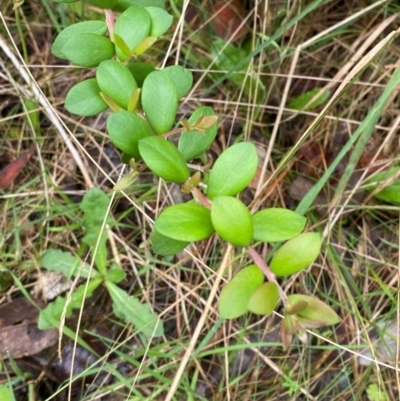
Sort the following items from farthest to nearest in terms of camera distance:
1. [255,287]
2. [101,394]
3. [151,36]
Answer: [101,394] → [151,36] → [255,287]

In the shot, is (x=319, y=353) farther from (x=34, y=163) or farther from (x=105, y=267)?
(x=34, y=163)

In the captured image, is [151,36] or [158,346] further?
[158,346]

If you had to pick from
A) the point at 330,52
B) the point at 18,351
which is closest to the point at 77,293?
the point at 18,351

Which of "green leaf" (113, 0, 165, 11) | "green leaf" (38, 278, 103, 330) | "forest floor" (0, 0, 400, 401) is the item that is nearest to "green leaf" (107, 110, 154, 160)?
"green leaf" (113, 0, 165, 11)

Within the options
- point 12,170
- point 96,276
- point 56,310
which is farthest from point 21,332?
point 12,170

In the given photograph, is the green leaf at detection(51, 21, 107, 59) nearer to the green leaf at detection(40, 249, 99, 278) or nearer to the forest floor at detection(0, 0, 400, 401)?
the forest floor at detection(0, 0, 400, 401)
